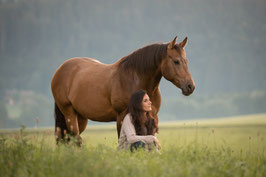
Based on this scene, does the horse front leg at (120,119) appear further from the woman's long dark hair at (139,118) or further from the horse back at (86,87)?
the woman's long dark hair at (139,118)

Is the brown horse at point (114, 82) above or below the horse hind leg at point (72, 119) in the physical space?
above

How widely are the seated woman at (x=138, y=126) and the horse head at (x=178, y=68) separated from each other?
1.95 ft

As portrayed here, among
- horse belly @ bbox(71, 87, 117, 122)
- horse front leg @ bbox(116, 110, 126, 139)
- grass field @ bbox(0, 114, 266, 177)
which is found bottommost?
grass field @ bbox(0, 114, 266, 177)

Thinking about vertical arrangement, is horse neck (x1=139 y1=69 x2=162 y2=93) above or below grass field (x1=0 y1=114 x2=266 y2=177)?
above

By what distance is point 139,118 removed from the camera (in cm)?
507

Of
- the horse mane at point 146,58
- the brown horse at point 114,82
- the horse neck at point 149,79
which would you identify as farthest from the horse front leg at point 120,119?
the horse mane at point 146,58

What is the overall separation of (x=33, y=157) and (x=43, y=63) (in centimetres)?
15479

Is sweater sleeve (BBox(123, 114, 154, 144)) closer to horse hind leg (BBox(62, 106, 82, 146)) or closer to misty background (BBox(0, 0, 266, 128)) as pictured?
horse hind leg (BBox(62, 106, 82, 146))

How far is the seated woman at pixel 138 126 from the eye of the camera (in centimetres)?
492

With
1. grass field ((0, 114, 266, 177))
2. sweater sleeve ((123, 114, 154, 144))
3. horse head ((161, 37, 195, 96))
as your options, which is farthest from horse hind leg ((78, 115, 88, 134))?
horse head ((161, 37, 195, 96))

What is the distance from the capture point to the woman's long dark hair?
5.07 m

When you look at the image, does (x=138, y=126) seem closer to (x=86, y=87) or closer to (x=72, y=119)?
(x=86, y=87)

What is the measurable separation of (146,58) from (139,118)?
3.66ft

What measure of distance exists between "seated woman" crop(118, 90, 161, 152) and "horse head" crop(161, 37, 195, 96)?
23.4 inches
